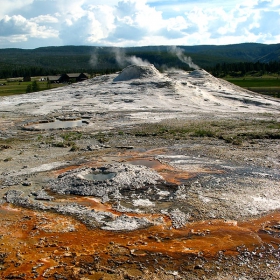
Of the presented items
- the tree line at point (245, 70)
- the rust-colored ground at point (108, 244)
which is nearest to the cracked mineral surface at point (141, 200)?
the rust-colored ground at point (108, 244)

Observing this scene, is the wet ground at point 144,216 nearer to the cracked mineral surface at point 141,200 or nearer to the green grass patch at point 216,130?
the cracked mineral surface at point 141,200

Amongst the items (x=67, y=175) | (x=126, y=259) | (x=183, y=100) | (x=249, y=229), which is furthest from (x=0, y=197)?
(x=183, y=100)

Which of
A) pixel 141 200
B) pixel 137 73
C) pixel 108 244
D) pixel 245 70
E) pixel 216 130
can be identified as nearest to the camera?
pixel 108 244

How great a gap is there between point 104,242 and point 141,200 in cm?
255

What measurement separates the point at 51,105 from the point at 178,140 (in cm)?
1639

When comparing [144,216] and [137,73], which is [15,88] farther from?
[144,216]

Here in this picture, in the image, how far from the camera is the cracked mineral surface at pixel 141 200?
7.29 meters

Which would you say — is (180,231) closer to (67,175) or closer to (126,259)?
(126,259)

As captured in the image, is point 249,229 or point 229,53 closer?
point 249,229

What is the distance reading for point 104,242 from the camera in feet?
26.5

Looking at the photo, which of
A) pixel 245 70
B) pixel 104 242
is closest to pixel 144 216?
pixel 104 242

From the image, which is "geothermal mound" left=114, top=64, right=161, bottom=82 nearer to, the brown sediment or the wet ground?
the wet ground

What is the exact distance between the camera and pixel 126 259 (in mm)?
7383

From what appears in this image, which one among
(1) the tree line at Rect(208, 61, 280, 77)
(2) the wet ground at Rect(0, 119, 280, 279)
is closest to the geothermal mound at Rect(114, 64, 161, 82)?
(2) the wet ground at Rect(0, 119, 280, 279)
